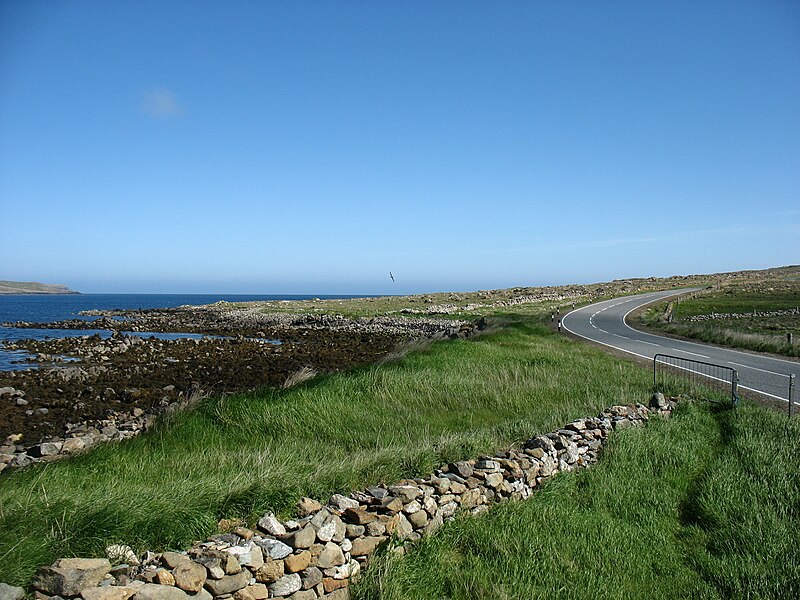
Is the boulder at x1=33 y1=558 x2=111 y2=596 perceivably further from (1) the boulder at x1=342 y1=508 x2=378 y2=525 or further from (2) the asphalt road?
(2) the asphalt road

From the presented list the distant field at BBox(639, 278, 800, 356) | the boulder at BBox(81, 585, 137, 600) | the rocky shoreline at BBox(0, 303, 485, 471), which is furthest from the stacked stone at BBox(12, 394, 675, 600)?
the distant field at BBox(639, 278, 800, 356)

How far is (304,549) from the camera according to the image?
189 inches

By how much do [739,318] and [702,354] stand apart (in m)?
22.0

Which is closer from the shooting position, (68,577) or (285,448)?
(68,577)

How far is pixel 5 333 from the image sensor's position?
147 ft

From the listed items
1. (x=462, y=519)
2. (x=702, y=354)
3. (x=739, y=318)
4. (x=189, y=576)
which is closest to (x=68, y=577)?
(x=189, y=576)

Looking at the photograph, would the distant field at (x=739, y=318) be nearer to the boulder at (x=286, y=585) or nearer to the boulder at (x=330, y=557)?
the boulder at (x=330, y=557)

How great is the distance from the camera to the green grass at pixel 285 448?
16.1ft

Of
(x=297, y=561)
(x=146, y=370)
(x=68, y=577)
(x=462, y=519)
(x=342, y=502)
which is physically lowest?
(x=146, y=370)

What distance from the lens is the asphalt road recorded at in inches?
586

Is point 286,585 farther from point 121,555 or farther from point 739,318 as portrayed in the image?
point 739,318

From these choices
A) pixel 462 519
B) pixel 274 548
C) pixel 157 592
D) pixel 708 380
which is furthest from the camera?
pixel 708 380

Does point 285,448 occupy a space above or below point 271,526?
below

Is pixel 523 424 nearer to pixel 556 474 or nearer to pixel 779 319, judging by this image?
pixel 556 474
